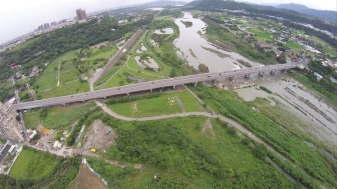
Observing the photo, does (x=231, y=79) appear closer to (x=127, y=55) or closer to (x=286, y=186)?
(x=286, y=186)

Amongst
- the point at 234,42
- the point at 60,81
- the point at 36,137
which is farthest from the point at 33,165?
the point at 234,42

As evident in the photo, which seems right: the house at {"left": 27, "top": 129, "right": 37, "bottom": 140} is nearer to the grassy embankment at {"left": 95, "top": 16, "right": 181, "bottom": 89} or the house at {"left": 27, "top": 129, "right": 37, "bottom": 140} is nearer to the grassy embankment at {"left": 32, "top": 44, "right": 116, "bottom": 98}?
the grassy embankment at {"left": 32, "top": 44, "right": 116, "bottom": 98}

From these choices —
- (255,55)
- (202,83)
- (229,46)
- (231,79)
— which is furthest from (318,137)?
(229,46)

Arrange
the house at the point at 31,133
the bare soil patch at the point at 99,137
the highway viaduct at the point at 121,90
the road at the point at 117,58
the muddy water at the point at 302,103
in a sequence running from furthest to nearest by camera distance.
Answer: the road at the point at 117,58, the highway viaduct at the point at 121,90, the muddy water at the point at 302,103, the house at the point at 31,133, the bare soil patch at the point at 99,137

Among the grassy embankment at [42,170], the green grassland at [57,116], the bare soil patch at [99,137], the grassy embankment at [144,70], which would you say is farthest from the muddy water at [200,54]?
the grassy embankment at [42,170]

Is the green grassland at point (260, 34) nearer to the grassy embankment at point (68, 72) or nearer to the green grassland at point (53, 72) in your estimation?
the grassy embankment at point (68, 72)

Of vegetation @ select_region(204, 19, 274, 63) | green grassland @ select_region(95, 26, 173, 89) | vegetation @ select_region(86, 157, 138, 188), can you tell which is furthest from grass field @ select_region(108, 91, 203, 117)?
vegetation @ select_region(204, 19, 274, 63)

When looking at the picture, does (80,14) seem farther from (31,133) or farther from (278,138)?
(278,138)
